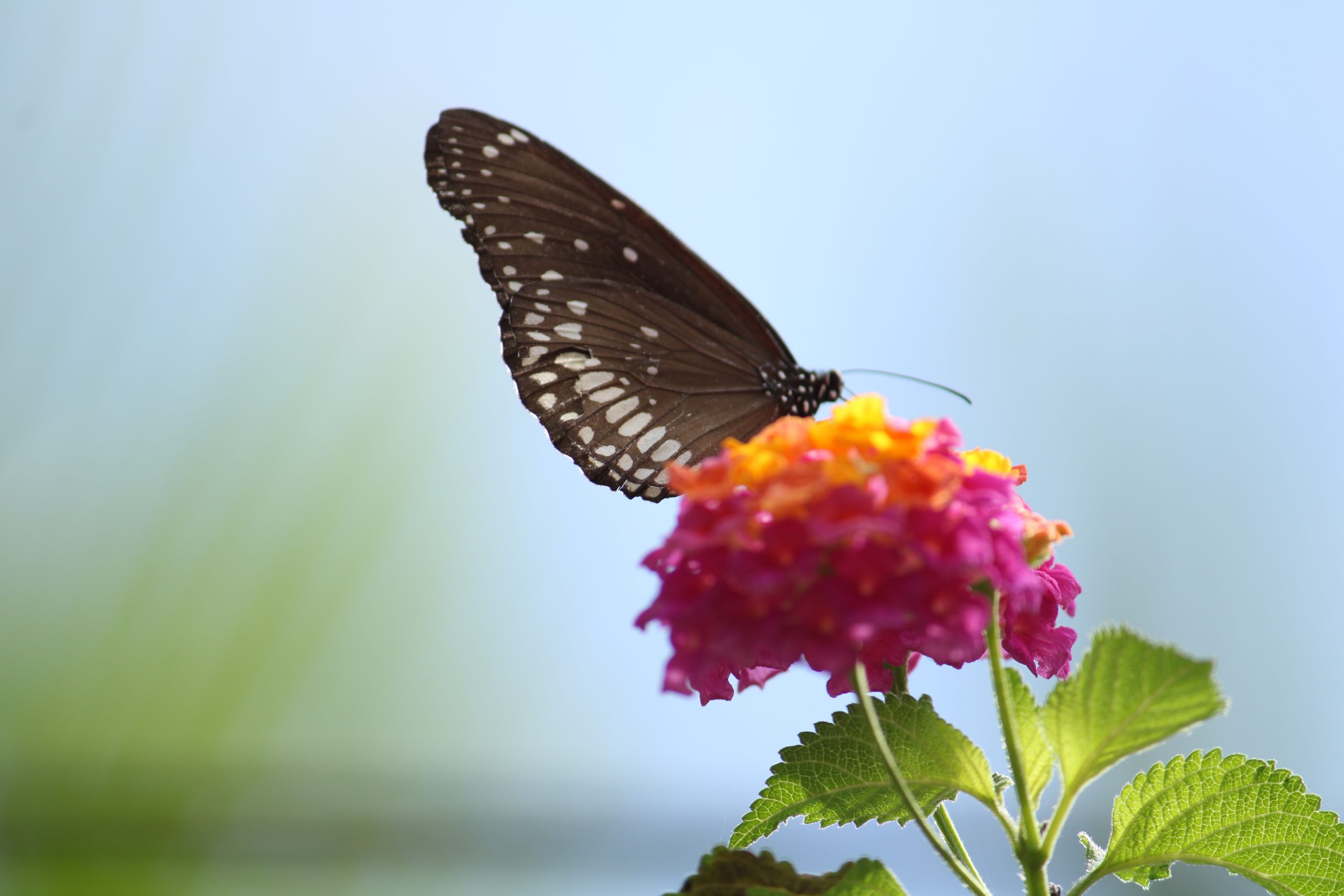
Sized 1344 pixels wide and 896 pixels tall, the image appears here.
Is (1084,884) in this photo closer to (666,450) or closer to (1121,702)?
(1121,702)

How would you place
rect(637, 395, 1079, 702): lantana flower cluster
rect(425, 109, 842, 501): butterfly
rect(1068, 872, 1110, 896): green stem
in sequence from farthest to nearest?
1. rect(425, 109, 842, 501): butterfly
2. rect(1068, 872, 1110, 896): green stem
3. rect(637, 395, 1079, 702): lantana flower cluster

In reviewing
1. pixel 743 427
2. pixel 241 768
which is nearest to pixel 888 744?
pixel 743 427

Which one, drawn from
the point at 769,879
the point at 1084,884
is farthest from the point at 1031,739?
the point at 769,879

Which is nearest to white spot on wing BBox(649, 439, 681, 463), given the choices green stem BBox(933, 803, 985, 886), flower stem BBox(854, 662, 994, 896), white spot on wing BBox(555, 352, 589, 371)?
white spot on wing BBox(555, 352, 589, 371)

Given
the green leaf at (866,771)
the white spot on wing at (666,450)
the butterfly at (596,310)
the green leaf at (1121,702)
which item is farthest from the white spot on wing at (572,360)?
the green leaf at (1121,702)

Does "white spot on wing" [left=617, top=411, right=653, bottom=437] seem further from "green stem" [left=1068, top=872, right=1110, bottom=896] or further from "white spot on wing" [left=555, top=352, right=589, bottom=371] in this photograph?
"green stem" [left=1068, top=872, right=1110, bottom=896]

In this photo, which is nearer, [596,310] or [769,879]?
[769,879]
